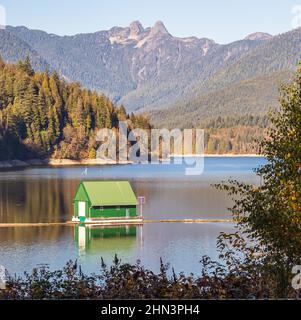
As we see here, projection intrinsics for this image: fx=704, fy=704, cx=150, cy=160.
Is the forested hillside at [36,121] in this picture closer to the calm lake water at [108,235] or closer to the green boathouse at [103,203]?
the calm lake water at [108,235]

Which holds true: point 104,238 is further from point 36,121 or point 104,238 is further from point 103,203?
point 36,121

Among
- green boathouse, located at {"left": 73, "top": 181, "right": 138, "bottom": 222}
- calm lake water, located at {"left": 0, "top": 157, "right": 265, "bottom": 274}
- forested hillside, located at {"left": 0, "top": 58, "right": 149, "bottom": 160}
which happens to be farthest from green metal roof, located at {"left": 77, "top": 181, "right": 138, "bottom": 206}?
forested hillside, located at {"left": 0, "top": 58, "right": 149, "bottom": 160}

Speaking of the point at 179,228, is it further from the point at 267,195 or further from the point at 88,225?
the point at 267,195

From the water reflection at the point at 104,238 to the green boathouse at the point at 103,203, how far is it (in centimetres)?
202

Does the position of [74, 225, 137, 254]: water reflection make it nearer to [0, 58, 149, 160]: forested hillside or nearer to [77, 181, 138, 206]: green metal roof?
[77, 181, 138, 206]: green metal roof

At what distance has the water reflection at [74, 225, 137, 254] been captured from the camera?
41372 mm

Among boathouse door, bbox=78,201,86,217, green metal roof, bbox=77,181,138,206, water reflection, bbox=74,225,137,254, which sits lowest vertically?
water reflection, bbox=74,225,137,254

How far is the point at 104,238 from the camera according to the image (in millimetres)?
47031

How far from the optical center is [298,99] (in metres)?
13.7

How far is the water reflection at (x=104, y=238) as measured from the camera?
136 ft

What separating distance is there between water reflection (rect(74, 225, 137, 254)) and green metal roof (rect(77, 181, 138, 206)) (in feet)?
9.25

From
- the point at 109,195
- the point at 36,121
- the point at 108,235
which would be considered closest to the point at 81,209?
the point at 109,195

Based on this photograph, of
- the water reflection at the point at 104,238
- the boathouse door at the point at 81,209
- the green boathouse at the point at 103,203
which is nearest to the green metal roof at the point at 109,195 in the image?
the green boathouse at the point at 103,203
